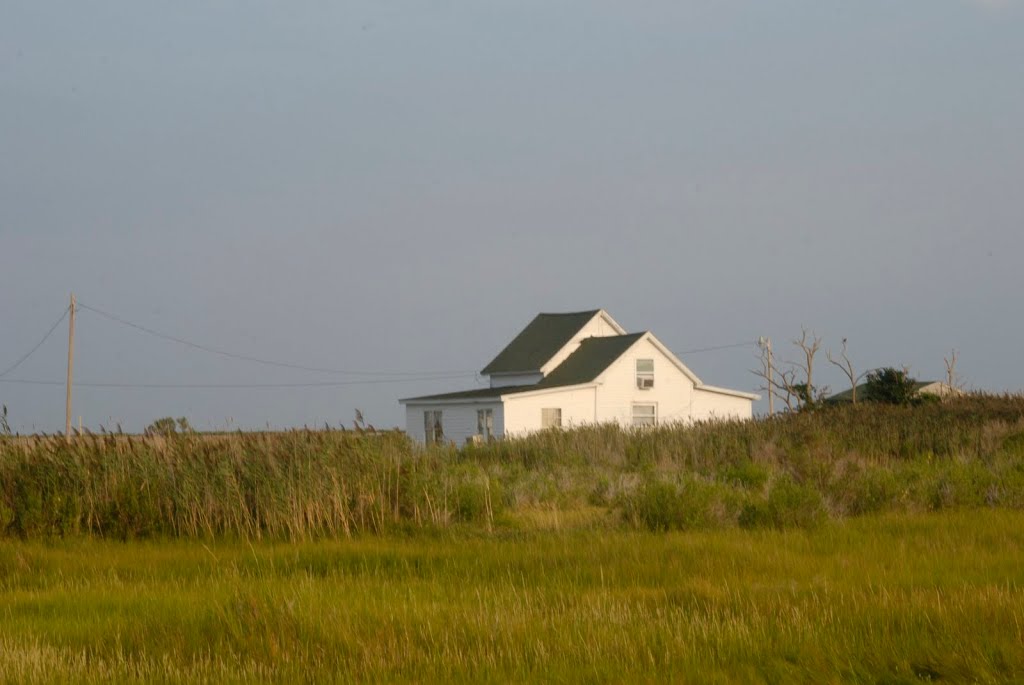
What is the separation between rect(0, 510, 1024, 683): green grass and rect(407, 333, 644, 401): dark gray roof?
30.7 meters

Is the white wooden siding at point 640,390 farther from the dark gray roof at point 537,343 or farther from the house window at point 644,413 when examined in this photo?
the dark gray roof at point 537,343

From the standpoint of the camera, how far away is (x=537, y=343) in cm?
5044

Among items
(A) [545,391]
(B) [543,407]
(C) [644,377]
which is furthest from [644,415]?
(A) [545,391]

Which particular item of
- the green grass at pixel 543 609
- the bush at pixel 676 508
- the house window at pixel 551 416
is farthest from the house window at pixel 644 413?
the green grass at pixel 543 609

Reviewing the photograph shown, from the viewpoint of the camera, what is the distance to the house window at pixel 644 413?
46.6 metres

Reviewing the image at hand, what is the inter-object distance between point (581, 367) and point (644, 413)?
3.11m

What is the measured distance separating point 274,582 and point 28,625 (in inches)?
95.6

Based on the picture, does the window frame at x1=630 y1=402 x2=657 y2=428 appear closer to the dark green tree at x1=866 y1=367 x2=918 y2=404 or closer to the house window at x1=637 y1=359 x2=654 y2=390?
the house window at x1=637 y1=359 x2=654 y2=390

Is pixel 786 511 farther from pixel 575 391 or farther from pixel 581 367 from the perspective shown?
pixel 581 367

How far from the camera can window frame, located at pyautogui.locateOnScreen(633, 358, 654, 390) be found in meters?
46.3

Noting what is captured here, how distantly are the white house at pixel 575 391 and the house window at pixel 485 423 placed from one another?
36 mm

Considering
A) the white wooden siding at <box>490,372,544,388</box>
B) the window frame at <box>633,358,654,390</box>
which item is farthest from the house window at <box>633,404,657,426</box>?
the white wooden siding at <box>490,372,544,388</box>

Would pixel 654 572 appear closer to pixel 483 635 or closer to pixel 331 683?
pixel 483 635

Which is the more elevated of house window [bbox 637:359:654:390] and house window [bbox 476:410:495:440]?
house window [bbox 637:359:654:390]
